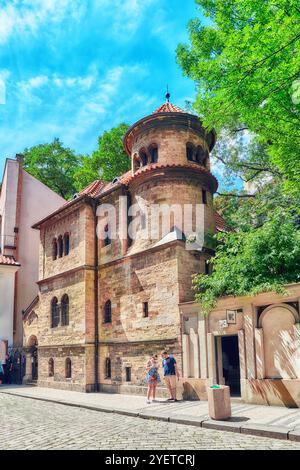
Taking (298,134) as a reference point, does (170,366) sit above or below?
below

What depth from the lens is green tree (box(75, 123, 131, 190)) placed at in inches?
1374

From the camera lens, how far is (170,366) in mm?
14273

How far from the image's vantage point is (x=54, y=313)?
22703mm

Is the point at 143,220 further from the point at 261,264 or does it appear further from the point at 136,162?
the point at 261,264

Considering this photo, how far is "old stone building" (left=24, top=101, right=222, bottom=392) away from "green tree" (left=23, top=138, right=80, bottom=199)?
62.3 feet

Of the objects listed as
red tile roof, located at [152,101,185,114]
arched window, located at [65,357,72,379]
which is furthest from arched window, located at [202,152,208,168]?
arched window, located at [65,357,72,379]

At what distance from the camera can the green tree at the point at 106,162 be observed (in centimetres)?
3491

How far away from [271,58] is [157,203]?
915 centimetres

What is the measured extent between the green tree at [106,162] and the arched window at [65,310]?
1517 cm

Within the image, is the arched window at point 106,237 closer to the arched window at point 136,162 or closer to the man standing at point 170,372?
the arched window at point 136,162

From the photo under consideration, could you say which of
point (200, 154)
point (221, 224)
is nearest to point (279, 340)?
point (200, 154)

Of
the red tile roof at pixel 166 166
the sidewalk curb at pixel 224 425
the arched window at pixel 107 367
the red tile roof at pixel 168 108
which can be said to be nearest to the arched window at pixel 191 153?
the red tile roof at pixel 166 166

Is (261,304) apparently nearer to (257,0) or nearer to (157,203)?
(157,203)
